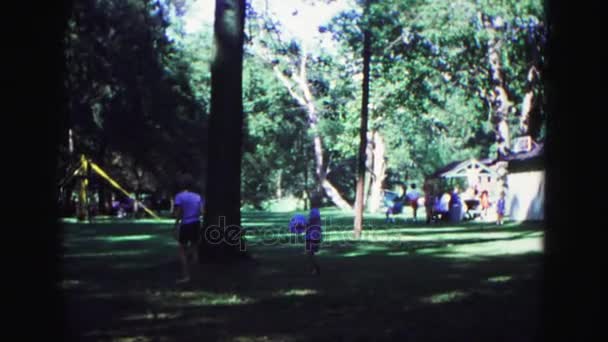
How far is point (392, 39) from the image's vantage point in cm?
3494

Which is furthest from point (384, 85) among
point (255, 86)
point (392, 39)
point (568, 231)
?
point (568, 231)

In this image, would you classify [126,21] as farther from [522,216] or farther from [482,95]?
[522,216]

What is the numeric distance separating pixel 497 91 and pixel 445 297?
→ 101 feet

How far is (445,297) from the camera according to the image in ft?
36.2

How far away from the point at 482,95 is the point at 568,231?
36.9 metres

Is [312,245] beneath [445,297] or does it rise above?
above

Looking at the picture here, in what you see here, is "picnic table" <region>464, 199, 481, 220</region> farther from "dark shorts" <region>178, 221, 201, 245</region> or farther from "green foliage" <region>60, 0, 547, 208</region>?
"dark shorts" <region>178, 221, 201, 245</region>

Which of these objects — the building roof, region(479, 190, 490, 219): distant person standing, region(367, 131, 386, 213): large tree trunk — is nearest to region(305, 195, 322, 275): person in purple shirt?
region(479, 190, 490, 219): distant person standing

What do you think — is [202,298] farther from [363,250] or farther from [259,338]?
[363,250]

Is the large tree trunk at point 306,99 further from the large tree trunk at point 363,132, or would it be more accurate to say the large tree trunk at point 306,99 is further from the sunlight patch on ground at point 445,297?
the sunlight patch on ground at point 445,297

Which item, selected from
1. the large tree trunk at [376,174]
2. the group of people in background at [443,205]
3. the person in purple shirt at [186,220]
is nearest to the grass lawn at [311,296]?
the person in purple shirt at [186,220]

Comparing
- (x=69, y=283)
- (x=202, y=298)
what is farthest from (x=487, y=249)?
(x=69, y=283)

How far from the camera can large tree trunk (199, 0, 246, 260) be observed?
1523 cm

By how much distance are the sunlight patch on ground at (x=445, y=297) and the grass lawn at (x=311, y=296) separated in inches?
1.1
